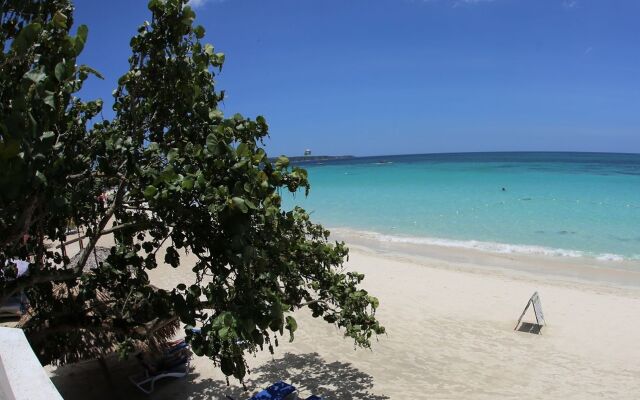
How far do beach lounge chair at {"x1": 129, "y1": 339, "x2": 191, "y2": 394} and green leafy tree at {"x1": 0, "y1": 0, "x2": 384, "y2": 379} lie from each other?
7.66ft

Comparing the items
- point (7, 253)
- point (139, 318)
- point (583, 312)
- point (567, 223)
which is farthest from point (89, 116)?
point (567, 223)

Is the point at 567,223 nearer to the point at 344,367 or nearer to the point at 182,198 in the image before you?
the point at 344,367

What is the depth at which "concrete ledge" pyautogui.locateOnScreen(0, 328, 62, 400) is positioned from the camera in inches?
56.9

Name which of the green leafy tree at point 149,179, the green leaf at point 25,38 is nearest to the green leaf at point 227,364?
the green leafy tree at point 149,179

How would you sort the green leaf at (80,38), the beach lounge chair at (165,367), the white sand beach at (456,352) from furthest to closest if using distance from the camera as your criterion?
the white sand beach at (456,352)
the beach lounge chair at (165,367)
the green leaf at (80,38)

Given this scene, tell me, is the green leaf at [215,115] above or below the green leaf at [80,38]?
below

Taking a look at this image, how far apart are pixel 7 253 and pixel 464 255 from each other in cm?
1291

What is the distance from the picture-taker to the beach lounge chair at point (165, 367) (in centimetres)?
553

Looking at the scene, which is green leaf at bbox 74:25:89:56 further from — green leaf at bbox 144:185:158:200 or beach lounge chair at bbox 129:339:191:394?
beach lounge chair at bbox 129:339:191:394

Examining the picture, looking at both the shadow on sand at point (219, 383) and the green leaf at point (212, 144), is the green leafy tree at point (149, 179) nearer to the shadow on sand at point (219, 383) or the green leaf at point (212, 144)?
the green leaf at point (212, 144)

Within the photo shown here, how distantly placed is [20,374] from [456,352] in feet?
21.2

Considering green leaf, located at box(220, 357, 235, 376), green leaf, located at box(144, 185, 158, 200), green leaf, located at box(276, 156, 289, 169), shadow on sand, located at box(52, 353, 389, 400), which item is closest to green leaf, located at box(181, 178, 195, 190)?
green leaf, located at box(144, 185, 158, 200)

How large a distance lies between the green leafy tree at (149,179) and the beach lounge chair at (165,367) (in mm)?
2335

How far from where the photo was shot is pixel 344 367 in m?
6.45
